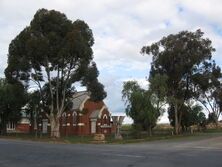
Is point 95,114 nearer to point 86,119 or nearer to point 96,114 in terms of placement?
point 96,114

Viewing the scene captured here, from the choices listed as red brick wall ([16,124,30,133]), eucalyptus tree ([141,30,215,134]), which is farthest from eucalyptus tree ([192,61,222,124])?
red brick wall ([16,124,30,133])

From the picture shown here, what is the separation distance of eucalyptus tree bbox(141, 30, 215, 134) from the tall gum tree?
1153cm

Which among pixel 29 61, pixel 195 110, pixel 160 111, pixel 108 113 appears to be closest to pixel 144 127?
pixel 160 111

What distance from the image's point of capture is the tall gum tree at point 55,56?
57219 mm

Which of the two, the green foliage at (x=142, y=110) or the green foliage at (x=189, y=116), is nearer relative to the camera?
the green foliage at (x=142, y=110)

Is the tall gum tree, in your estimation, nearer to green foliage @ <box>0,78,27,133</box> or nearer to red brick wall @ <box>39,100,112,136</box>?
green foliage @ <box>0,78,27,133</box>

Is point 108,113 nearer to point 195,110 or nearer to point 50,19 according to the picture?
point 195,110

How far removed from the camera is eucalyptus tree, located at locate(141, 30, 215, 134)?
222 ft

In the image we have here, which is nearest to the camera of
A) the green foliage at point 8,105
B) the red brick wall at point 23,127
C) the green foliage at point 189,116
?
the green foliage at point 8,105

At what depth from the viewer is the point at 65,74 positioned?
2384 inches

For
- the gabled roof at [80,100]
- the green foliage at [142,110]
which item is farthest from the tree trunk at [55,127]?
the gabled roof at [80,100]

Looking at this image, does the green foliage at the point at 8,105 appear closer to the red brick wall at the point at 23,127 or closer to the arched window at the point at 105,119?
the arched window at the point at 105,119

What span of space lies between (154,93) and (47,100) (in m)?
14.0

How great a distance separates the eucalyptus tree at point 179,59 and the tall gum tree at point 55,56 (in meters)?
11.5
